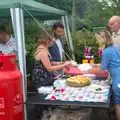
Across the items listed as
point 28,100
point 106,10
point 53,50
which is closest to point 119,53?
point 28,100

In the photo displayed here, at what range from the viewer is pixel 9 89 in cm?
319

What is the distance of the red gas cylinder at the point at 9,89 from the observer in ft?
10.4

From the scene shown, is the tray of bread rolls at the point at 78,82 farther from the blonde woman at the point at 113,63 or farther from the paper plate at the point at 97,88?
the blonde woman at the point at 113,63

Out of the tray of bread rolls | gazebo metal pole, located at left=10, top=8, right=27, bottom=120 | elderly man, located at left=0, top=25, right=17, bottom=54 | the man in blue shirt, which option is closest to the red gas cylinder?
gazebo metal pole, located at left=10, top=8, right=27, bottom=120

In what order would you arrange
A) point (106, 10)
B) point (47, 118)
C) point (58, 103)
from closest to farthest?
point (58, 103) < point (47, 118) < point (106, 10)

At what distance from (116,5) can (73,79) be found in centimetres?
1231

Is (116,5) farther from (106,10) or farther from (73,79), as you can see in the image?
(73,79)

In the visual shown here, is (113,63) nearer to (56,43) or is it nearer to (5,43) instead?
(56,43)

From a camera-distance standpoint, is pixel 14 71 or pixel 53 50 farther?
pixel 53 50

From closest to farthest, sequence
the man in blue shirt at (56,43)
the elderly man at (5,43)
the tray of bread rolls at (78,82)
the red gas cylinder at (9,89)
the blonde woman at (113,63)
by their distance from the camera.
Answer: the red gas cylinder at (9,89)
the blonde woman at (113,63)
the tray of bread rolls at (78,82)
the man in blue shirt at (56,43)
the elderly man at (5,43)

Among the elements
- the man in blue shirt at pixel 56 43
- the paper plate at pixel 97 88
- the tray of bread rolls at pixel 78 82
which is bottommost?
the paper plate at pixel 97 88

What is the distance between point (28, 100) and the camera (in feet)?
11.1

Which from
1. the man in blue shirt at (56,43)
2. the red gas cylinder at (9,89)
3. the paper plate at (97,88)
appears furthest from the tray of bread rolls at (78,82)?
the man in blue shirt at (56,43)

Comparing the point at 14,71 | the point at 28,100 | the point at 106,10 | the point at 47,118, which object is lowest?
the point at 47,118
